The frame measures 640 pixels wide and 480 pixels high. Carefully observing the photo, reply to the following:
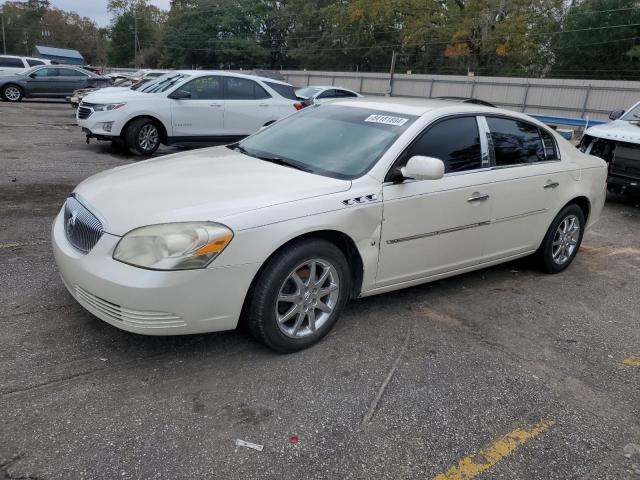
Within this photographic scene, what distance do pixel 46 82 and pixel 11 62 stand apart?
358 centimetres

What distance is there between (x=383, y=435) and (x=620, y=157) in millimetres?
7175

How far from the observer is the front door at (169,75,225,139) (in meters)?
10.4

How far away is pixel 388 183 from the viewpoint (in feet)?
12.4

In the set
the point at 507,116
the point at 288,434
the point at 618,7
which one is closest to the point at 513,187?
the point at 507,116

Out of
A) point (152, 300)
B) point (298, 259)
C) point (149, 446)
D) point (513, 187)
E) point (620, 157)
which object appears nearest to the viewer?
point (149, 446)

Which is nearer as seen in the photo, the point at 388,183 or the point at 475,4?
the point at 388,183

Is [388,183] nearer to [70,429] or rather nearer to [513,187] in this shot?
[513,187]

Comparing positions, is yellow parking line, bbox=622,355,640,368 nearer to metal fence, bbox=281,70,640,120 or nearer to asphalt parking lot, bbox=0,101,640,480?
asphalt parking lot, bbox=0,101,640,480

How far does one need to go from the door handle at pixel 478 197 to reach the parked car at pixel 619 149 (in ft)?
16.1

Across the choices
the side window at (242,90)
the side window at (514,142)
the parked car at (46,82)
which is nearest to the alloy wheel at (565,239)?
the side window at (514,142)

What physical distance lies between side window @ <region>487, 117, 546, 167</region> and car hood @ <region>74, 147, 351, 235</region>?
5.44 ft

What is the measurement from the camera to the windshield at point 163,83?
420 inches

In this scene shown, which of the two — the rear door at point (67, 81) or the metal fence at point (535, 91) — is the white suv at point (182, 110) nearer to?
the rear door at point (67, 81)

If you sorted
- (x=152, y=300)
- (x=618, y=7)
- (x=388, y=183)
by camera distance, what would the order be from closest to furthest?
(x=152, y=300) → (x=388, y=183) → (x=618, y=7)
